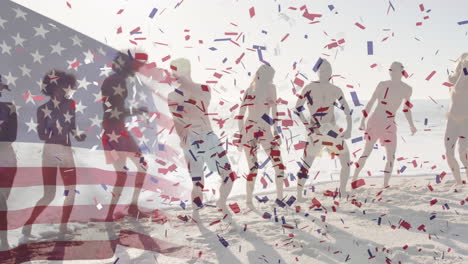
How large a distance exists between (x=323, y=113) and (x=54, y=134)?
12.6 ft

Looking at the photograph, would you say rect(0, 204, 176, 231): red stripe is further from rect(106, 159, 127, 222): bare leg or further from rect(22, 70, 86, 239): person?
rect(106, 159, 127, 222): bare leg

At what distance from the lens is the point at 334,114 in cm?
628

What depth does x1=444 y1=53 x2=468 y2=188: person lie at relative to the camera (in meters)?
6.44

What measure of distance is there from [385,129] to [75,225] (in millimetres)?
5002

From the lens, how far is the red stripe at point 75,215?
199 inches

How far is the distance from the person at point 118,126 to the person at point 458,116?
198 inches

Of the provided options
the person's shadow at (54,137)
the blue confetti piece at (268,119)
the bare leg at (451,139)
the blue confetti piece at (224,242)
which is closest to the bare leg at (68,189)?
the person's shadow at (54,137)

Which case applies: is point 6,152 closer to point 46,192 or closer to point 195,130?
point 46,192

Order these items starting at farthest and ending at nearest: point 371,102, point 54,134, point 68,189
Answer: point 371,102
point 68,189
point 54,134

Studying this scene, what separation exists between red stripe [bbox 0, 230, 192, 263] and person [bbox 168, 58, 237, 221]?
97 cm

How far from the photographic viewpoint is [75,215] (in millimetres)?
5656

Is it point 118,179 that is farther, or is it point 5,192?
point 118,179

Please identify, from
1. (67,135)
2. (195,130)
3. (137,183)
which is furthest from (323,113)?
(67,135)

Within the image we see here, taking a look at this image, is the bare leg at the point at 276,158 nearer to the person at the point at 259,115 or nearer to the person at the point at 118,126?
the person at the point at 259,115
